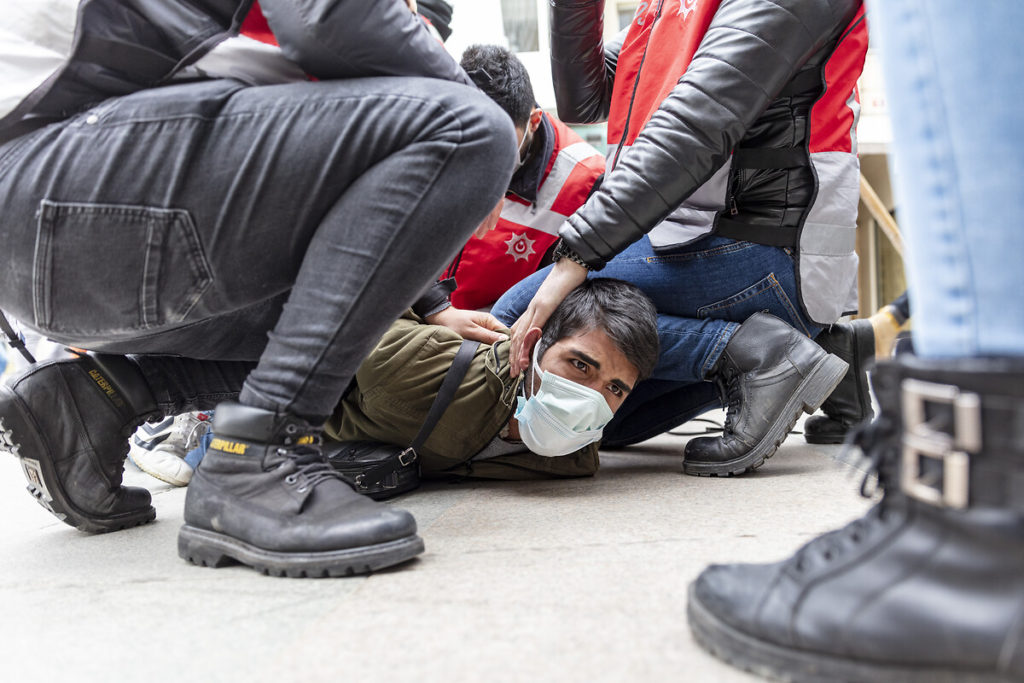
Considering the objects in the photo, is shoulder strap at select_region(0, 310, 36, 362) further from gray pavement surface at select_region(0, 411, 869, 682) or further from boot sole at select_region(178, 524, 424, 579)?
boot sole at select_region(178, 524, 424, 579)

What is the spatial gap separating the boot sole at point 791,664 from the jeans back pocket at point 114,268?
28.9 inches

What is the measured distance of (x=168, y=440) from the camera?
2008 mm

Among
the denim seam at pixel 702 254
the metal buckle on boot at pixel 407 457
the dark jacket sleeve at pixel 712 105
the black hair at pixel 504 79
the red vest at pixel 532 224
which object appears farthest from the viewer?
the red vest at pixel 532 224

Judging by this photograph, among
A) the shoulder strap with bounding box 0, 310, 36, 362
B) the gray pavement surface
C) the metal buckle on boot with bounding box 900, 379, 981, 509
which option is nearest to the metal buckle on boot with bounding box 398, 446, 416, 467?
the gray pavement surface

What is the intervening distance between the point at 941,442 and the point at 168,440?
1.94 meters

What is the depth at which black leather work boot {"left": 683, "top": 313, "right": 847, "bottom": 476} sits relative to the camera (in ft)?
4.83

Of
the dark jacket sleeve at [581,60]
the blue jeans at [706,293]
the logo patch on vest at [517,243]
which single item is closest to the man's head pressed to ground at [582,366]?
the blue jeans at [706,293]

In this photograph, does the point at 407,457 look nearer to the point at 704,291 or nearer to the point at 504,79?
the point at 704,291

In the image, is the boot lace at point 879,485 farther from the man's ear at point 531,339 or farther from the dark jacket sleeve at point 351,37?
the man's ear at point 531,339

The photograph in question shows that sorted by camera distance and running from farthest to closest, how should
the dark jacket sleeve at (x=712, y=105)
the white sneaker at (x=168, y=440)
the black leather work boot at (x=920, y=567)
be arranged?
1. the white sneaker at (x=168, y=440)
2. the dark jacket sleeve at (x=712, y=105)
3. the black leather work boot at (x=920, y=567)

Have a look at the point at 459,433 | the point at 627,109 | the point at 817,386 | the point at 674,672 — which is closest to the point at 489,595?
the point at 674,672

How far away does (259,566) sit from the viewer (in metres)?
0.89

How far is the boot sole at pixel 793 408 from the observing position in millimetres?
1468

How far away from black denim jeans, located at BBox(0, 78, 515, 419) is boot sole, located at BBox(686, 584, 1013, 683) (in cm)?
55
